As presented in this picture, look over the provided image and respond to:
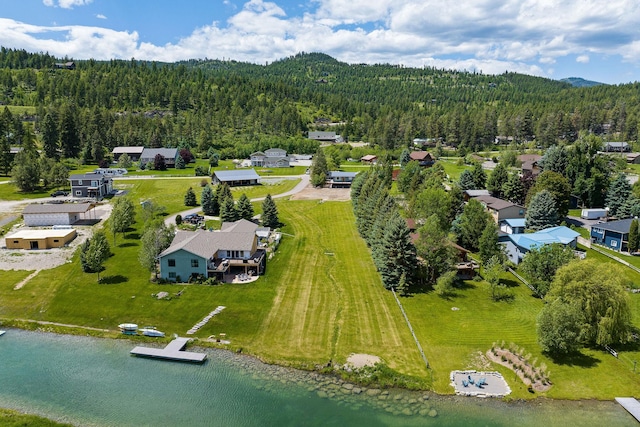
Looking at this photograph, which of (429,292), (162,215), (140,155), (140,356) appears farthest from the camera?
(140,155)

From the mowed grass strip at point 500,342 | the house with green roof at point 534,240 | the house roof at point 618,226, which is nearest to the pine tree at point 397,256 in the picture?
the mowed grass strip at point 500,342

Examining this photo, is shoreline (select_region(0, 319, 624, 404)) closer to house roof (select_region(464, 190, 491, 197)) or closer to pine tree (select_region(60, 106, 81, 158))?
house roof (select_region(464, 190, 491, 197))

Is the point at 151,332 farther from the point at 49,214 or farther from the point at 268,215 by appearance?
the point at 49,214

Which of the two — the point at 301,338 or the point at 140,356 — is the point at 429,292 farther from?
the point at 140,356

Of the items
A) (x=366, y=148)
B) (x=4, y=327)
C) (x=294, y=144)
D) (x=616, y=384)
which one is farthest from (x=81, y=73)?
(x=616, y=384)

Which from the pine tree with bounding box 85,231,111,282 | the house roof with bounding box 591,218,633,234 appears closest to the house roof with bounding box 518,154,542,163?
the house roof with bounding box 591,218,633,234
